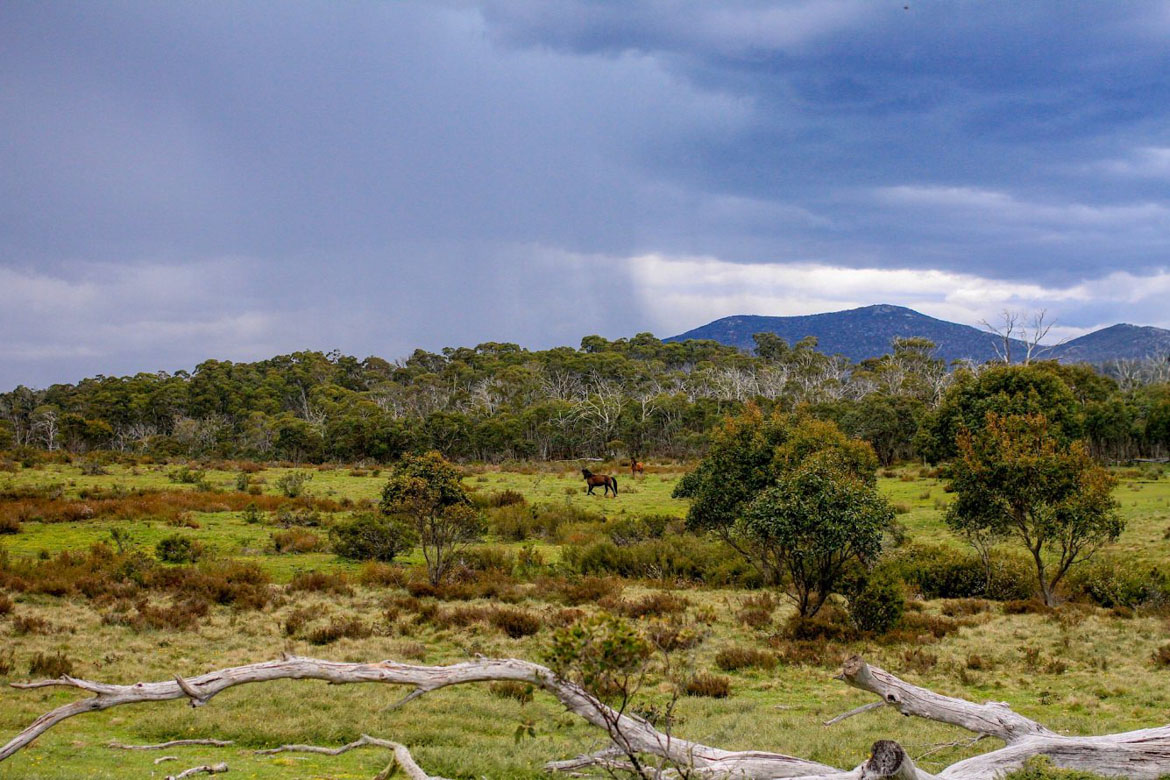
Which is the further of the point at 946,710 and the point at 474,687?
the point at 474,687

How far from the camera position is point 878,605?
16234mm

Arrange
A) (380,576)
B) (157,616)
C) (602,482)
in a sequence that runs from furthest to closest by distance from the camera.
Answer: (602,482), (380,576), (157,616)

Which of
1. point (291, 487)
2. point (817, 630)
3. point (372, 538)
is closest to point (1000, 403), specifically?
point (817, 630)

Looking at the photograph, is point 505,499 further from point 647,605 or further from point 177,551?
point 647,605

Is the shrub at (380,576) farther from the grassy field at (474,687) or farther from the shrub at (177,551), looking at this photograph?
the shrub at (177,551)

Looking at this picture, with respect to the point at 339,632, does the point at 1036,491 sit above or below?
above

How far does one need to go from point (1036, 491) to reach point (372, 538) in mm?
19914

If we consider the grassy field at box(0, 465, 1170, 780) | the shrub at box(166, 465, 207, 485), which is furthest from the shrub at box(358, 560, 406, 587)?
the shrub at box(166, 465, 207, 485)

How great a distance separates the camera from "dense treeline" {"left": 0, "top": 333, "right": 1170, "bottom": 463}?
55.8 metres

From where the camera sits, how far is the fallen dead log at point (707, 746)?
6.28 m

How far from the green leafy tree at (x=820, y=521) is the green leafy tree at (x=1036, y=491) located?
547 cm

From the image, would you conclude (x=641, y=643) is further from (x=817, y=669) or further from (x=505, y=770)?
(x=817, y=669)

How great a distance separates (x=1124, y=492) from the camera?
3706 cm

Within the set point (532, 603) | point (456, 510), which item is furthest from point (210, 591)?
point (532, 603)
